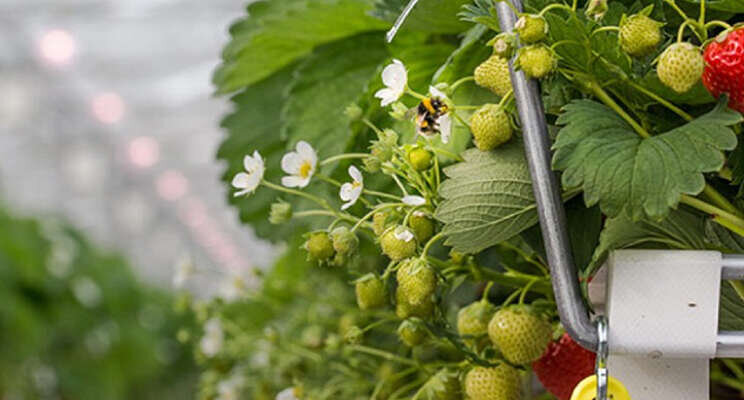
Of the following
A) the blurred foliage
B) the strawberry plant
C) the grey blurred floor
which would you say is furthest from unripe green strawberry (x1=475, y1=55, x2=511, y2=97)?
the grey blurred floor

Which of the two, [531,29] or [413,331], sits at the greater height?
[531,29]

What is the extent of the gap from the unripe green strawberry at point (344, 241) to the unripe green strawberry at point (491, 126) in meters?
0.06

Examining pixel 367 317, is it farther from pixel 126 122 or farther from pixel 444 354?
pixel 126 122

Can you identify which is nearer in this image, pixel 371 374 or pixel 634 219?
pixel 634 219

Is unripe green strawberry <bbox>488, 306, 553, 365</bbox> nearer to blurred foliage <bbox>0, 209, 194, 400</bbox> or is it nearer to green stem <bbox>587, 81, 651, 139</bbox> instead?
green stem <bbox>587, 81, 651, 139</bbox>

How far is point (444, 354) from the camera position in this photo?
58 centimetres

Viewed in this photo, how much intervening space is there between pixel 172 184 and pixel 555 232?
95.4 inches

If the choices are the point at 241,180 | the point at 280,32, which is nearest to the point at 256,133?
the point at 280,32

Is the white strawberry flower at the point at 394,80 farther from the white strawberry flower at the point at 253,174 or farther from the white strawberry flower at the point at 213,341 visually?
the white strawberry flower at the point at 213,341

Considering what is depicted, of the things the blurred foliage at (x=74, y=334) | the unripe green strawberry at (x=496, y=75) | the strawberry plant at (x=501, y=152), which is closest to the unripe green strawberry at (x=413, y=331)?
the strawberry plant at (x=501, y=152)

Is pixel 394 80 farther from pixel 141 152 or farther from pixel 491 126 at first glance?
pixel 141 152

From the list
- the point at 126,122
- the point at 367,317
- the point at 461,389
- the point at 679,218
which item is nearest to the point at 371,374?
the point at 367,317

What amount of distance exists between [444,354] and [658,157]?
31cm

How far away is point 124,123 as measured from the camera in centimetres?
258
